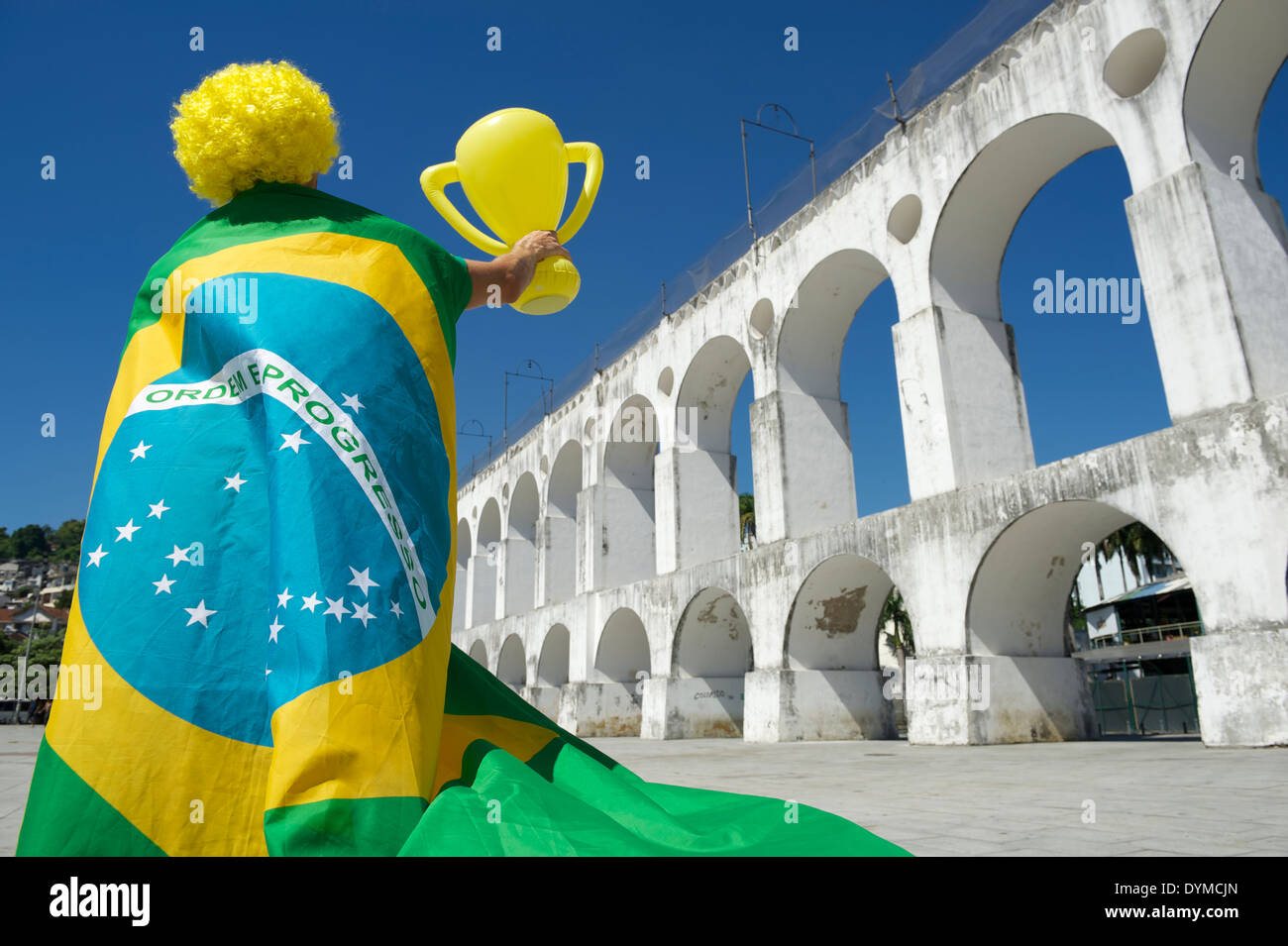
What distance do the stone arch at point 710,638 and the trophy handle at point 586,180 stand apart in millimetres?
13640

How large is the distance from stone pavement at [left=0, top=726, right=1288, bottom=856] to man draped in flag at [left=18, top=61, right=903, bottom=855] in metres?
1.93

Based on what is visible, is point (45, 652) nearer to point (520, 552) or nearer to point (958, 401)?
point (520, 552)

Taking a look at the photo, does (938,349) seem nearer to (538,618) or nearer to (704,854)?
(704,854)

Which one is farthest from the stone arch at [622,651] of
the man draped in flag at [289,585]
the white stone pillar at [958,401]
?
the man draped in flag at [289,585]

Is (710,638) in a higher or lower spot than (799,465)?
lower

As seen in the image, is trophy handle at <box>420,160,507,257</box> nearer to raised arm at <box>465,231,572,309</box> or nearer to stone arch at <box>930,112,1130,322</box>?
raised arm at <box>465,231,572,309</box>

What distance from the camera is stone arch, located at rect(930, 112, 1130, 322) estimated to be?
11.4 m

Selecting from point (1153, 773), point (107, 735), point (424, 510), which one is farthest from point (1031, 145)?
point (107, 735)

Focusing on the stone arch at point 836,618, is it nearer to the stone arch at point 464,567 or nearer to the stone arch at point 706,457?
the stone arch at point 706,457

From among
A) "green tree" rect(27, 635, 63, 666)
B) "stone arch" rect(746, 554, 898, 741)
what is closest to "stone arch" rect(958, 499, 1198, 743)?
"stone arch" rect(746, 554, 898, 741)

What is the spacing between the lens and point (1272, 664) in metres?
7.57

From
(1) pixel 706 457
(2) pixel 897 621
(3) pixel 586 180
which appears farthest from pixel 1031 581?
(2) pixel 897 621

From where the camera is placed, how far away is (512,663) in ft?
89.4

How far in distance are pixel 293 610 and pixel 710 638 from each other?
15805 mm
